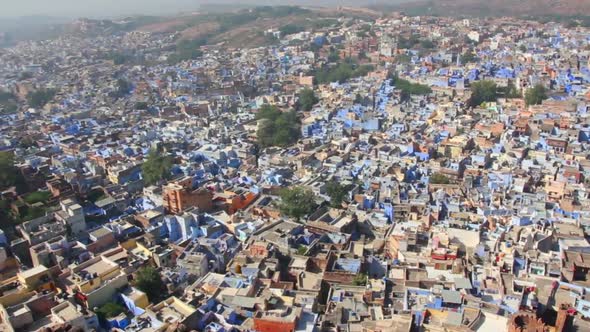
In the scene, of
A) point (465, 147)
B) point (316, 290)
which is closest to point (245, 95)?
point (465, 147)

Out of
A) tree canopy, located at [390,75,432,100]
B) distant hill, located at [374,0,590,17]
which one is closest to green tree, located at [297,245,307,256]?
tree canopy, located at [390,75,432,100]

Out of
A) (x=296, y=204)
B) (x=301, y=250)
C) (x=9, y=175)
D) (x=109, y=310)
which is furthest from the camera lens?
(x=9, y=175)

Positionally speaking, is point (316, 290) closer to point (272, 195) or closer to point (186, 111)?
point (272, 195)

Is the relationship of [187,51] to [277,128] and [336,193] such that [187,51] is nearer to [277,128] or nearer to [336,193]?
[277,128]

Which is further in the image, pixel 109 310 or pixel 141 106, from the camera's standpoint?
pixel 141 106

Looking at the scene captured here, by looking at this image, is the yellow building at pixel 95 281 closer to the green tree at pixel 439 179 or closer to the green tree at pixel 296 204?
the green tree at pixel 296 204

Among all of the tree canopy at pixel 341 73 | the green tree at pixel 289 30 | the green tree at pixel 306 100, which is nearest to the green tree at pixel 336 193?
the green tree at pixel 306 100

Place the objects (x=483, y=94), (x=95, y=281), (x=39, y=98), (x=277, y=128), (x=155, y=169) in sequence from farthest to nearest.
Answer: (x=39, y=98)
(x=483, y=94)
(x=277, y=128)
(x=155, y=169)
(x=95, y=281)

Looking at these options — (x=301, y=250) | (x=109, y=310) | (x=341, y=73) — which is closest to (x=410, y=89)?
(x=341, y=73)
